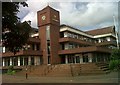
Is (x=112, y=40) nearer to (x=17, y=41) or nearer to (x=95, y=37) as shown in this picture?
(x=95, y=37)

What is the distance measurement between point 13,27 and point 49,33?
34637 millimetres

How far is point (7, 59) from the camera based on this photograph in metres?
56.8

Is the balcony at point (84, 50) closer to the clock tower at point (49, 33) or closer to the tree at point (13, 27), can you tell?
the clock tower at point (49, 33)

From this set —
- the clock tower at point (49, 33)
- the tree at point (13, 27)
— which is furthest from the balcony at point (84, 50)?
the tree at point (13, 27)

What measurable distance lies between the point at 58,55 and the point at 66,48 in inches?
94.5

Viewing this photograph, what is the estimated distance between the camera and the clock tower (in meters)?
50.8

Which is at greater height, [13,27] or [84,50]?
[13,27]

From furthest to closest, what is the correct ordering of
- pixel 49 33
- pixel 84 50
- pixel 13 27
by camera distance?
A: pixel 49 33 → pixel 84 50 → pixel 13 27

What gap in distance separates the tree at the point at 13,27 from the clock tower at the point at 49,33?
3168 cm

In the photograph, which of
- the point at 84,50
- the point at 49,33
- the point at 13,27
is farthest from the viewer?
the point at 49,33

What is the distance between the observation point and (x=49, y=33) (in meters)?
51.4

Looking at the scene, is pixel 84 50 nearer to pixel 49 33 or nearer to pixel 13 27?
pixel 49 33

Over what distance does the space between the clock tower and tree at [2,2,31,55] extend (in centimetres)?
3168

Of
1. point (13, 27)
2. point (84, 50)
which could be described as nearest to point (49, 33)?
point (84, 50)
